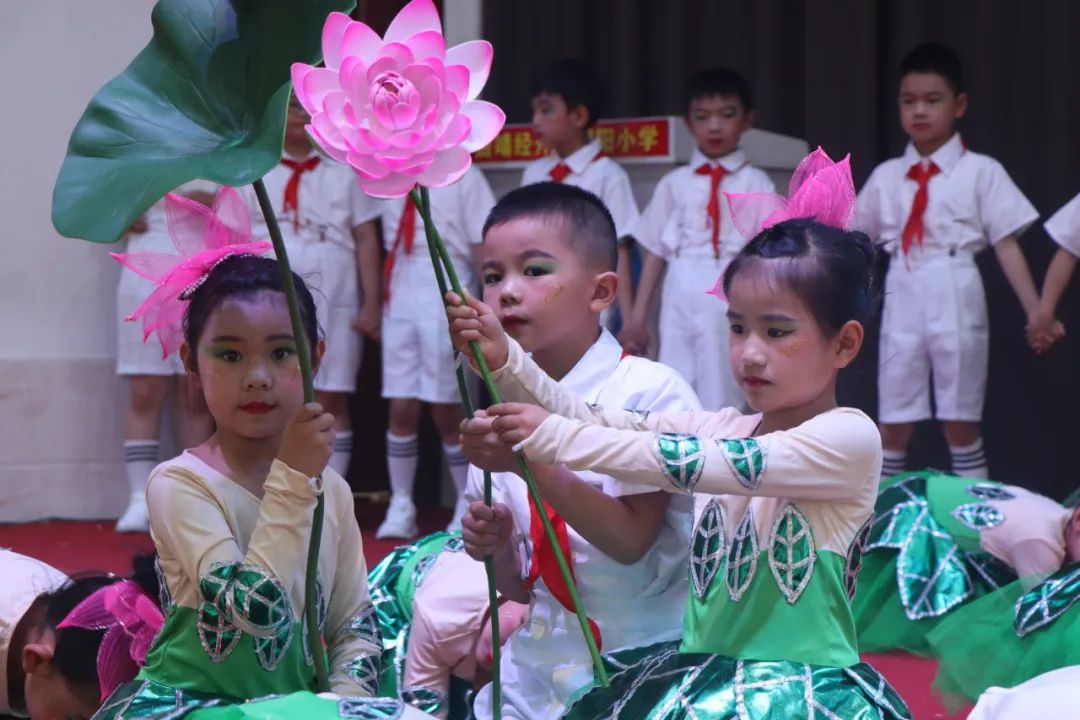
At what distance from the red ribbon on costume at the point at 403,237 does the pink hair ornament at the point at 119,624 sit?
2.40 m

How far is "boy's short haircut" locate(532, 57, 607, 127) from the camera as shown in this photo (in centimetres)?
441

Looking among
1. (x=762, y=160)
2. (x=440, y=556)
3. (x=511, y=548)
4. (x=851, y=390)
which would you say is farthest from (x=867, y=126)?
(x=511, y=548)

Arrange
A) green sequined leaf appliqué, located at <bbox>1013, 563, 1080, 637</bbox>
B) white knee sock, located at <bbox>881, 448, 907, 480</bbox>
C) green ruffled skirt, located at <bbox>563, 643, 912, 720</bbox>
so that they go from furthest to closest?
white knee sock, located at <bbox>881, 448, 907, 480</bbox>, green sequined leaf appliqué, located at <bbox>1013, 563, 1080, 637</bbox>, green ruffled skirt, located at <bbox>563, 643, 912, 720</bbox>

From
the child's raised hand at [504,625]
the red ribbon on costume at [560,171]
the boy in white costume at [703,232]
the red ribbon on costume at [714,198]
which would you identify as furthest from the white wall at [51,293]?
the child's raised hand at [504,625]

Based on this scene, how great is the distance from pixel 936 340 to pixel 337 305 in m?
1.82

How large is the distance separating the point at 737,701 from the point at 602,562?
359mm

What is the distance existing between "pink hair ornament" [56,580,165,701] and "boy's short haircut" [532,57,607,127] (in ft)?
8.66

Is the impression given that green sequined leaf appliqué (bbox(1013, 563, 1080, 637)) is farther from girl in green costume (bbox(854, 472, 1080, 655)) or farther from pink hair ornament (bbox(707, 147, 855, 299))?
pink hair ornament (bbox(707, 147, 855, 299))

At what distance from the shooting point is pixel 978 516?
304 centimetres

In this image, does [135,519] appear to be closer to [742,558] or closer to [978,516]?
[978,516]

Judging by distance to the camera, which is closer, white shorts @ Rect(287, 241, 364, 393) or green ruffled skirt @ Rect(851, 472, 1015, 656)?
green ruffled skirt @ Rect(851, 472, 1015, 656)

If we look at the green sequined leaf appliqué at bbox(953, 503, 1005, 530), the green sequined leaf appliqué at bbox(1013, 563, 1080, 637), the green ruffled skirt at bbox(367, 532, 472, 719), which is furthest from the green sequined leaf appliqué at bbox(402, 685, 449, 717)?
the green sequined leaf appliqué at bbox(953, 503, 1005, 530)

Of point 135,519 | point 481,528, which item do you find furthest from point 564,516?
point 135,519

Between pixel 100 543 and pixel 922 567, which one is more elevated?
Result: pixel 922 567
